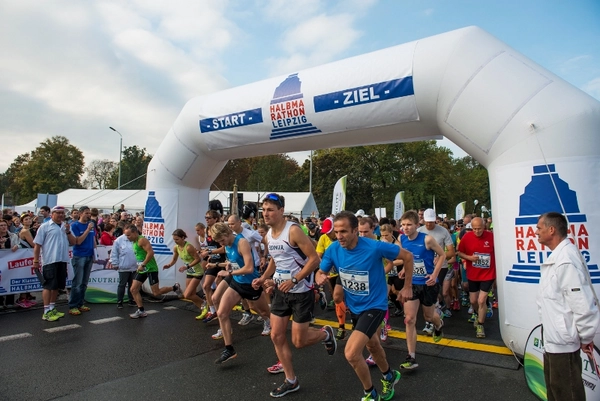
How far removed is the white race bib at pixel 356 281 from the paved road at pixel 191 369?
1.10 m

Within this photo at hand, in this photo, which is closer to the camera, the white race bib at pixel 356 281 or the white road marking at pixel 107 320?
the white race bib at pixel 356 281

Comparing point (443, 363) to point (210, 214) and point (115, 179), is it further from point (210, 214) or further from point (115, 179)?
point (115, 179)

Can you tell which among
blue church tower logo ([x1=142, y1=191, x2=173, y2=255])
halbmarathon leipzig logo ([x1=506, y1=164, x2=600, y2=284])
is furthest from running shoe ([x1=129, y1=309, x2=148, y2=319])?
halbmarathon leipzig logo ([x1=506, y1=164, x2=600, y2=284])

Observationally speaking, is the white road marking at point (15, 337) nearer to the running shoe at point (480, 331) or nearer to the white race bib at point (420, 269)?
the white race bib at point (420, 269)

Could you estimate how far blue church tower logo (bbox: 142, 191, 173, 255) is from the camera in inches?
347

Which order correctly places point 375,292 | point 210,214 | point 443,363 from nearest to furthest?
point 375,292 → point 443,363 → point 210,214

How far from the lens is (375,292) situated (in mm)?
3686

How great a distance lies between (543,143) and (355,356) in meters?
Result: 3.20

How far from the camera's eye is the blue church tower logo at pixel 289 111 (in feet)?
21.9

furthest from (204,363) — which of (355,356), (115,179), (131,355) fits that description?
(115,179)

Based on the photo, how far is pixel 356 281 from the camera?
3.71 m

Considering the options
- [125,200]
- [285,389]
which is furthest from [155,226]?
[125,200]

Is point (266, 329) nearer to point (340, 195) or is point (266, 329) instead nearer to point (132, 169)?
point (340, 195)

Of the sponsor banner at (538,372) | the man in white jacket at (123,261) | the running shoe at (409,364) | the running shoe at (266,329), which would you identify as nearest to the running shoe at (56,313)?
the man in white jacket at (123,261)
